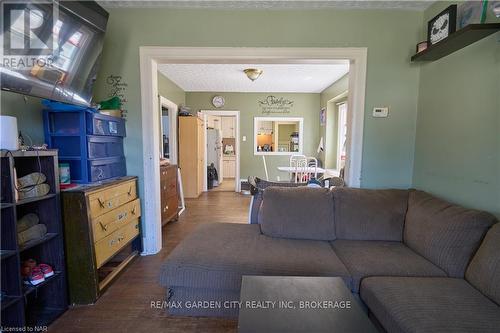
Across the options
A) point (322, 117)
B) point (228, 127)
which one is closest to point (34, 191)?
point (322, 117)

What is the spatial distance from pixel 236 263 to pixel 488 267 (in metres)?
1.39

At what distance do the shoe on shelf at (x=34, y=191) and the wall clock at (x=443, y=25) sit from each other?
3.06 metres

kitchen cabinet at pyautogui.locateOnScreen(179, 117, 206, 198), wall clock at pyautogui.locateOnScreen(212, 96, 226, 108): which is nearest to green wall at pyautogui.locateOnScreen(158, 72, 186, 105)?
kitchen cabinet at pyautogui.locateOnScreen(179, 117, 206, 198)

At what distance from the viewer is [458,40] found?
1.64 metres

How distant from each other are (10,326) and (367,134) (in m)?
3.07

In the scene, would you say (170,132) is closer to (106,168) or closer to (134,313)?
(106,168)

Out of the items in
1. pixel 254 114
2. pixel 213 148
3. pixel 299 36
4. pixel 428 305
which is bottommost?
pixel 428 305

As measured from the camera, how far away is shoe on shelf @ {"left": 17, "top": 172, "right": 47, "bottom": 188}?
1438mm

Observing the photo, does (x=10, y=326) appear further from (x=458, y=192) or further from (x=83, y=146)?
(x=458, y=192)


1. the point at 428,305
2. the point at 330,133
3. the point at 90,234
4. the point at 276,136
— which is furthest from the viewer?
the point at 276,136

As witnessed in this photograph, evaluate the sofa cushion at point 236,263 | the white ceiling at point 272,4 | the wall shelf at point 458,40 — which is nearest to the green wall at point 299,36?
the white ceiling at point 272,4

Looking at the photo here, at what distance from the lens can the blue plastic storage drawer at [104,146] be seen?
196cm

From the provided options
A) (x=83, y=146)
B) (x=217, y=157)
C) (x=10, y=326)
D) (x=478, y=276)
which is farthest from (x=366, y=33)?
(x=217, y=157)

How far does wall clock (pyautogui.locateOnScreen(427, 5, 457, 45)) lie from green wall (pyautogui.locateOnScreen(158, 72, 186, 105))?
3.86 m
